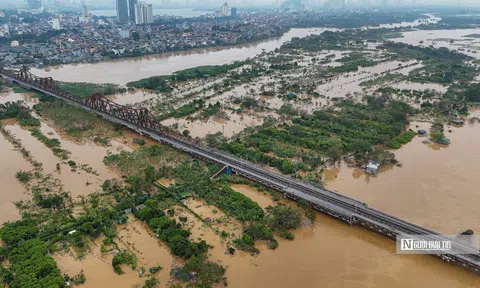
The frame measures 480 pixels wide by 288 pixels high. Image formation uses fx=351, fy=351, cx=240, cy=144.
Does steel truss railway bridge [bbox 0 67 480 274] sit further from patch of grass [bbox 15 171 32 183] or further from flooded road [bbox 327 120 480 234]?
patch of grass [bbox 15 171 32 183]

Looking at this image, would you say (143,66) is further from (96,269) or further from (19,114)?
(96,269)

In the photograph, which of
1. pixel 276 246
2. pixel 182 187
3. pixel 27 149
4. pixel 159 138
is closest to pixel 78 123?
pixel 27 149

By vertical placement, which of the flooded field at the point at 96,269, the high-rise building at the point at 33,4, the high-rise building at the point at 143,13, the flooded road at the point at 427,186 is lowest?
the flooded field at the point at 96,269

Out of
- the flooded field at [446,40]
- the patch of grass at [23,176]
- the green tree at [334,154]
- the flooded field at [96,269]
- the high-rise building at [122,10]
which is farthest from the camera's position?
the high-rise building at [122,10]

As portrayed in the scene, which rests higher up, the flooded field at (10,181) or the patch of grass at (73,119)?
the patch of grass at (73,119)

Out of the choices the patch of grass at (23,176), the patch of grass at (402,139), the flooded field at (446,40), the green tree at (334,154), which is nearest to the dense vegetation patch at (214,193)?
the green tree at (334,154)

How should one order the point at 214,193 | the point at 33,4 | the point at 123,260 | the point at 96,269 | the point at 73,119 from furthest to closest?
the point at 33,4 → the point at 73,119 → the point at 214,193 → the point at 123,260 → the point at 96,269

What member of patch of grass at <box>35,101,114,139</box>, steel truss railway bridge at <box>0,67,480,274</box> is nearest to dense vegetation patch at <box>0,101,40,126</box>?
patch of grass at <box>35,101,114,139</box>

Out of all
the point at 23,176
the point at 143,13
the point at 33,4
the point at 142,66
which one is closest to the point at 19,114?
the point at 23,176

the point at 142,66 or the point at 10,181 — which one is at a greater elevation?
the point at 142,66

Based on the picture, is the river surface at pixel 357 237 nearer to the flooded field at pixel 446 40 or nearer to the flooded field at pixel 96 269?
the flooded field at pixel 96 269
